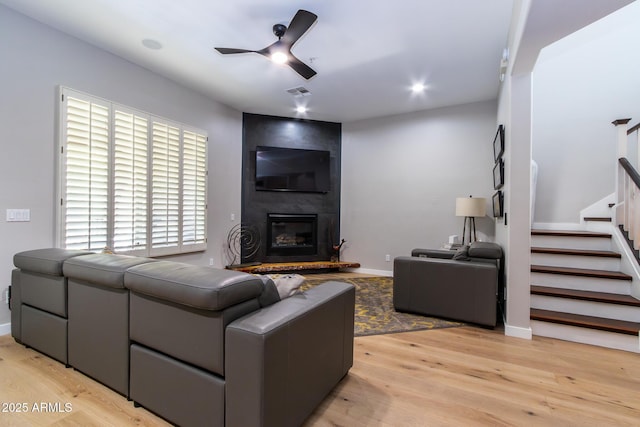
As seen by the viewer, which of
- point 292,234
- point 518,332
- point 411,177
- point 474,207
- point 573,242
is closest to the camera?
point 518,332

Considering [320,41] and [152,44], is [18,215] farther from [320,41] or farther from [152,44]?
[320,41]

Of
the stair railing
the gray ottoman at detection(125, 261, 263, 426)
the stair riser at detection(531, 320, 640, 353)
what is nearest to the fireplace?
the stair riser at detection(531, 320, 640, 353)

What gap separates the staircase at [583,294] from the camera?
2646 millimetres

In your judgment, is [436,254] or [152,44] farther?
[436,254]

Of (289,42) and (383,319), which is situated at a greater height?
(289,42)

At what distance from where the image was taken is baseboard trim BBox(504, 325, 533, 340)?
2.80 metres

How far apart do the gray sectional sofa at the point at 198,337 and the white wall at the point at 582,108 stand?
13.2 feet

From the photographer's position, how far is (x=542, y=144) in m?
4.31

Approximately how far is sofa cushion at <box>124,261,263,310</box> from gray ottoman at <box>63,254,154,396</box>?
192 millimetres

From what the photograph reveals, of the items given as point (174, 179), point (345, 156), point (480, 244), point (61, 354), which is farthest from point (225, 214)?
Answer: point (480, 244)

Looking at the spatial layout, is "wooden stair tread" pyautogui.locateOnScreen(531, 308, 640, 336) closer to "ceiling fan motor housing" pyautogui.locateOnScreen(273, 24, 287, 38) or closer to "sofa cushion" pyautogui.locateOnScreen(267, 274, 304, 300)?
"sofa cushion" pyautogui.locateOnScreen(267, 274, 304, 300)

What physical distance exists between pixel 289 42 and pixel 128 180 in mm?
2575

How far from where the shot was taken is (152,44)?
3.28 m

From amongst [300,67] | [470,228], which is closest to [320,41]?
[300,67]
